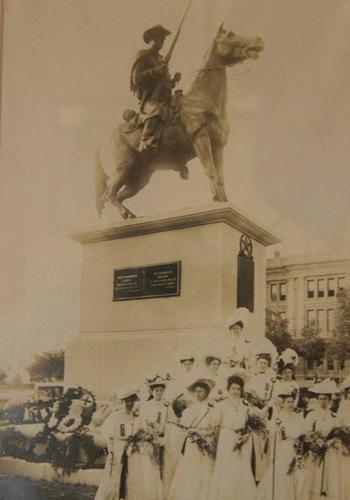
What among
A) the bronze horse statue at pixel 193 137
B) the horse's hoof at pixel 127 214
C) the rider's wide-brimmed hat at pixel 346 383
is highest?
the bronze horse statue at pixel 193 137

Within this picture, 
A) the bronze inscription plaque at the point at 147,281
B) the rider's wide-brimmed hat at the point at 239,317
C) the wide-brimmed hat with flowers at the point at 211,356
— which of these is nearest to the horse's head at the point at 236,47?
the bronze inscription plaque at the point at 147,281

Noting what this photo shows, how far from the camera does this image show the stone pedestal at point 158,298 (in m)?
2.57

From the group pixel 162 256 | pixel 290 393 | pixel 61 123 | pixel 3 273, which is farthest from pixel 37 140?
pixel 290 393

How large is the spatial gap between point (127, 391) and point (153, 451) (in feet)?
0.82

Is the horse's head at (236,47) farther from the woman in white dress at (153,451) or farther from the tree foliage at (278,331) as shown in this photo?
the woman in white dress at (153,451)

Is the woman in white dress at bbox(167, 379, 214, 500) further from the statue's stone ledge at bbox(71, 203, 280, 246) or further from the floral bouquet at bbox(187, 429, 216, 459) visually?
the statue's stone ledge at bbox(71, 203, 280, 246)

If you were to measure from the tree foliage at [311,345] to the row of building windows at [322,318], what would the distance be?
13mm

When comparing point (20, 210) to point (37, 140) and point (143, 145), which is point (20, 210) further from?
point (143, 145)

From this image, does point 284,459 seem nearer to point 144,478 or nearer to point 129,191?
point 144,478

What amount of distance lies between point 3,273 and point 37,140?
1.94 ft

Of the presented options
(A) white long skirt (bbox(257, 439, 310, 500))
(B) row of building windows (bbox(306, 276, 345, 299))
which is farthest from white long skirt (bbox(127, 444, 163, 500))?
(B) row of building windows (bbox(306, 276, 345, 299))

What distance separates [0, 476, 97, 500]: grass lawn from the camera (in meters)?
2.63

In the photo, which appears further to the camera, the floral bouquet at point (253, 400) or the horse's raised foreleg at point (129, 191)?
the horse's raised foreleg at point (129, 191)

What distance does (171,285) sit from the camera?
8.70 feet
